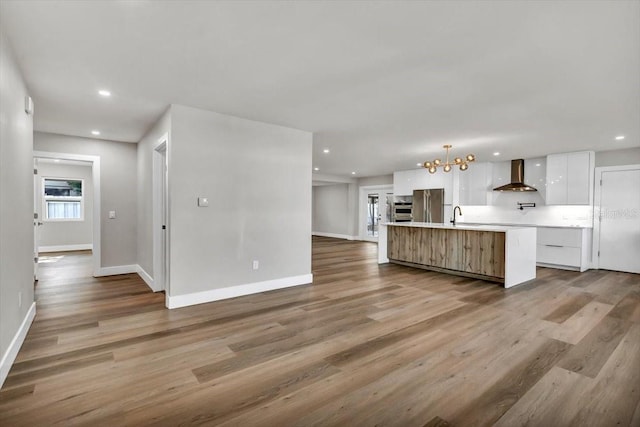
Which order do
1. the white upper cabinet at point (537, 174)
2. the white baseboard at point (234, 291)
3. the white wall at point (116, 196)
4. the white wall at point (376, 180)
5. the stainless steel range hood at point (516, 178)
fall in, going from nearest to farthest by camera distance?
1. the white baseboard at point (234, 291)
2. the white wall at point (116, 196)
3. the white upper cabinet at point (537, 174)
4. the stainless steel range hood at point (516, 178)
5. the white wall at point (376, 180)

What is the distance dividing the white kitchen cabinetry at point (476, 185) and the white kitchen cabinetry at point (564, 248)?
1.54m

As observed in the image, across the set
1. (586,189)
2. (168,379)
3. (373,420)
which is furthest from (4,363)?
(586,189)

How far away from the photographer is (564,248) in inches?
252

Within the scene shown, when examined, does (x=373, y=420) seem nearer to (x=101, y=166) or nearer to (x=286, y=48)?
(x=286, y=48)

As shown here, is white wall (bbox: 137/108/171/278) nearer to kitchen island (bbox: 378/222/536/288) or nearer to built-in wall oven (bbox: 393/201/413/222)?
kitchen island (bbox: 378/222/536/288)

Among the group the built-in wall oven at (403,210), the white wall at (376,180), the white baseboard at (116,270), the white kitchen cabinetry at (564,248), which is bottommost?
the white baseboard at (116,270)

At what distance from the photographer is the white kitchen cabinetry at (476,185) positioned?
7852 mm

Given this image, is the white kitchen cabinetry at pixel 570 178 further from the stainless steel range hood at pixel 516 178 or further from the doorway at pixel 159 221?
the doorway at pixel 159 221

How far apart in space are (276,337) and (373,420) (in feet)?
4.41

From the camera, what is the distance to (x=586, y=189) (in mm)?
6312

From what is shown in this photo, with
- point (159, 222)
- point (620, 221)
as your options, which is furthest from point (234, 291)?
point (620, 221)

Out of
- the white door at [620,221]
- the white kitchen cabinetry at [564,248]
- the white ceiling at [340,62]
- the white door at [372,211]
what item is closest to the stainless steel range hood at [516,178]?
the white kitchen cabinetry at [564,248]

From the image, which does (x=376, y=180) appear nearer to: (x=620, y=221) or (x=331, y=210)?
(x=331, y=210)

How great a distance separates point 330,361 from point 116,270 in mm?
4960
